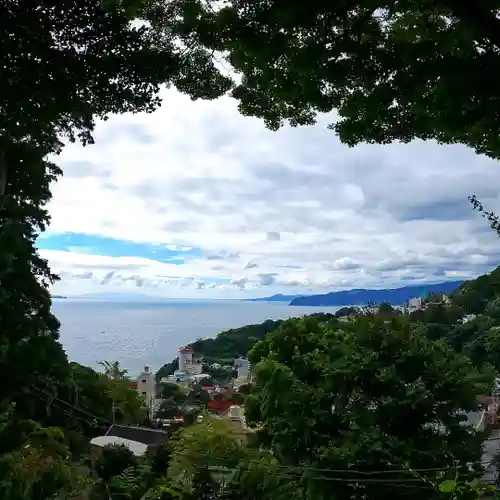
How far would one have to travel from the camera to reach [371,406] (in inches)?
220

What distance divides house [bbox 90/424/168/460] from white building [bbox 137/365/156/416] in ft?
10.5

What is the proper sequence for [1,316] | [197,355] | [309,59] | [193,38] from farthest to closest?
[197,355] → [1,316] → [193,38] → [309,59]

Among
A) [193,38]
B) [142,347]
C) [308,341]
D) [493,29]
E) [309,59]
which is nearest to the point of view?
[493,29]

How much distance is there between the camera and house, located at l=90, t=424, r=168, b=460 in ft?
41.3

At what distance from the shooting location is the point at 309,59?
7.21 feet

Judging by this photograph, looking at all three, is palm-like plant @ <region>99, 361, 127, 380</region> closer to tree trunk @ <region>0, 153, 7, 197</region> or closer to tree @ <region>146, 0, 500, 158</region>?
tree trunk @ <region>0, 153, 7, 197</region>

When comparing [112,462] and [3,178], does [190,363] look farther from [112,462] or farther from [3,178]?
[3,178]

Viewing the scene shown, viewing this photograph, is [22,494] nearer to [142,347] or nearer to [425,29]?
[425,29]

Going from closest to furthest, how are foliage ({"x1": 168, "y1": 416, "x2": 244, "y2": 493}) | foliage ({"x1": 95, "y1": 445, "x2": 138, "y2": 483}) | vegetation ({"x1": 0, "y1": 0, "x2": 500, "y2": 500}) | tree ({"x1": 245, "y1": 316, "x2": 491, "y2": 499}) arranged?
vegetation ({"x1": 0, "y1": 0, "x2": 500, "y2": 500}), tree ({"x1": 245, "y1": 316, "x2": 491, "y2": 499}), foliage ({"x1": 168, "y1": 416, "x2": 244, "y2": 493}), foliage ({"x1": 95, "y1": 445, "x2": 138, "y2": 483})

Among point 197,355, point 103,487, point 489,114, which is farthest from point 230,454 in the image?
point 197,355

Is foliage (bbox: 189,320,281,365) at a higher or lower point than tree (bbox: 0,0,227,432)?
lower

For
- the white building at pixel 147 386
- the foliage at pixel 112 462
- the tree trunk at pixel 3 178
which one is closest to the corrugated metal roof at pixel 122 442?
the foliage at pixel 112 462

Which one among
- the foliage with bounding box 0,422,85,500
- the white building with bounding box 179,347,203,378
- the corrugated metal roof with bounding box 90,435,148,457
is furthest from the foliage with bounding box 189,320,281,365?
the foliage with bounding box 0,422,85,500

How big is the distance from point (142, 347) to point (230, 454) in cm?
1912
